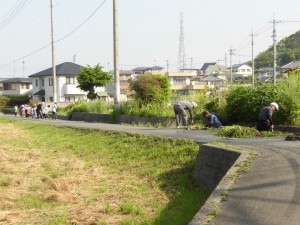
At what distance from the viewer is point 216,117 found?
13672mm

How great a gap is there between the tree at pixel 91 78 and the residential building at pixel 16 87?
2892 cm

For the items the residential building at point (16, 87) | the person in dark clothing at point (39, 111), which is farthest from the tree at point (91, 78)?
the residential building at point (16, 87)

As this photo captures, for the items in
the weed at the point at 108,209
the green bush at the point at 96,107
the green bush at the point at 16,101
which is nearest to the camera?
the weed at the point at 108,209

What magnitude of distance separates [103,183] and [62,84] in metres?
46.8

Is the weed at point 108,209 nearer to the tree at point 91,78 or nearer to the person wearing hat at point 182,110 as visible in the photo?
the person wearing hat at point 182,110

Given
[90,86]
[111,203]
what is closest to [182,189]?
[111,203]

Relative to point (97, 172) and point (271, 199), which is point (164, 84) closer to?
point (97, 172)

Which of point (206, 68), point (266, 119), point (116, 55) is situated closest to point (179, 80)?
point (116, 55)

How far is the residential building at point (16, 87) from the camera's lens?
68875 millimetres

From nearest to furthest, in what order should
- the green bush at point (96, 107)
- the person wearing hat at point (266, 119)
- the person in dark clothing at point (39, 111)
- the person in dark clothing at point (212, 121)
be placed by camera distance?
1. the person wearing hat at point (266, 119)
2. the person in dark clothing at point (212, 121)
3. the green bush at point (96, 107)
4. the person in dark clothing at point (39, 111)

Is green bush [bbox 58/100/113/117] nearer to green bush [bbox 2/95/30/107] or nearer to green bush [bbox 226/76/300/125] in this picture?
green bush [bbox 226/76/300/125]

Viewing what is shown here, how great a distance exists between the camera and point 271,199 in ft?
17.2

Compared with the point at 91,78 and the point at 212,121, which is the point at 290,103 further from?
the point at 91,78

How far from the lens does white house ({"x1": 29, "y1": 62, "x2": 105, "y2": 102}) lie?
54.5 m
